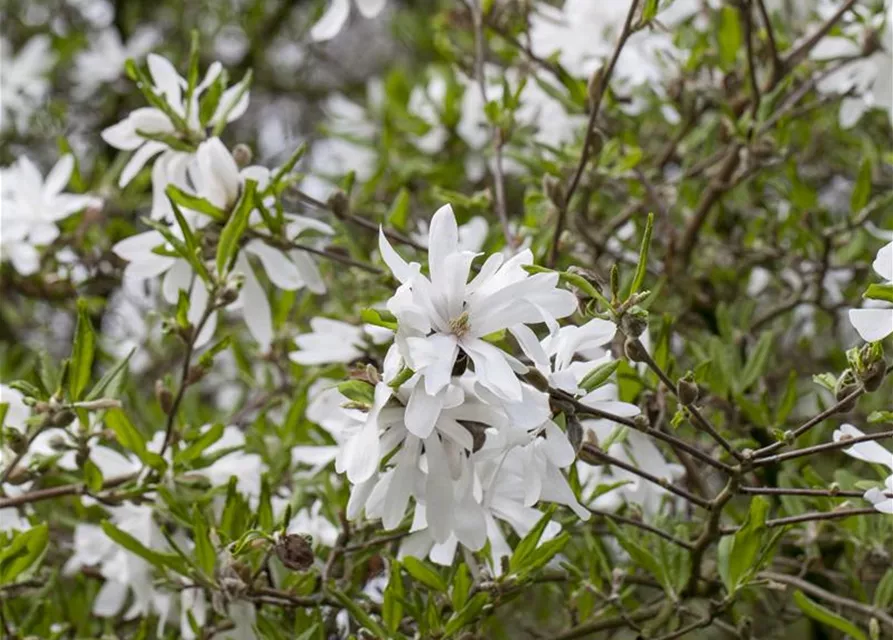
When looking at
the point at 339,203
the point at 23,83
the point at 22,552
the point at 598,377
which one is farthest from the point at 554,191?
the point at 23,83

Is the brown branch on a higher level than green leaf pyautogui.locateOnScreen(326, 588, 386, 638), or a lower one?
higher

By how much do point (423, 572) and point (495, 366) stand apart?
0.85ft

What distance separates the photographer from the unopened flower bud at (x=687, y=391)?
688mm

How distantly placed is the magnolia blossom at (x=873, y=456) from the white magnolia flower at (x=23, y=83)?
1631mm

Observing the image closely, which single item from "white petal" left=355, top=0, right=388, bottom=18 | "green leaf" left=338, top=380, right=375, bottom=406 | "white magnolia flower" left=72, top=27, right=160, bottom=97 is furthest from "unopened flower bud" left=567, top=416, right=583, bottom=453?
"white magnolia flower" left=72, top=27, right=160, bottom=97

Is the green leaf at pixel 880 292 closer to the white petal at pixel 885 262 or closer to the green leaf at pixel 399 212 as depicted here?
the white petal at pixel 885 262

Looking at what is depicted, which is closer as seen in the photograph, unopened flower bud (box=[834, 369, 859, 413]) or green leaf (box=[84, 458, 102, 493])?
unopened flower bud (box=[834, 369, 859, 413])

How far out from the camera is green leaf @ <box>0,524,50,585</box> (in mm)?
872

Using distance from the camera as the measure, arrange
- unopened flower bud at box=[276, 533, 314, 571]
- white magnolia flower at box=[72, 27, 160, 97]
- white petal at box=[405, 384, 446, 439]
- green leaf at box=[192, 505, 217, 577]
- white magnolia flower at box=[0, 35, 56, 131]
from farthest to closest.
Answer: white magnolia flower at box=[72, 27, 160, 97]
white magnolia flower at box=[0, 35, 56, 131]
green leaf at box=[192, 505, 217, 577]
unopened flower bud at box=[276, 533, 314, 571]
white petal at box=[405, 384, 446, 439]

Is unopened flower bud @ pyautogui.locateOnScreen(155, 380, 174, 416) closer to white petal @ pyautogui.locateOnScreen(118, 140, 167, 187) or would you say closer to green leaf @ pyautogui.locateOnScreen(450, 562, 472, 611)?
white petal @ pyautogui.locateOnScreen(118, 140, 167, 187)

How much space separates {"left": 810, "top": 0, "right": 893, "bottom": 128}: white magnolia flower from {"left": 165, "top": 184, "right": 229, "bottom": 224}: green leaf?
0.66 metres

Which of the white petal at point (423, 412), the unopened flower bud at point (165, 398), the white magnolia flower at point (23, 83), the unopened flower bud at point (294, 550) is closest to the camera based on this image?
the white petal at point (423, 412)

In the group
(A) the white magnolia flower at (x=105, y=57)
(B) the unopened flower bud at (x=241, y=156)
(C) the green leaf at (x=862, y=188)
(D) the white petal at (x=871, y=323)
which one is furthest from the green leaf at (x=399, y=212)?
(A) the white magnolia flower at (x=105, y=57)

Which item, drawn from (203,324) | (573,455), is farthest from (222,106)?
(573,455)
